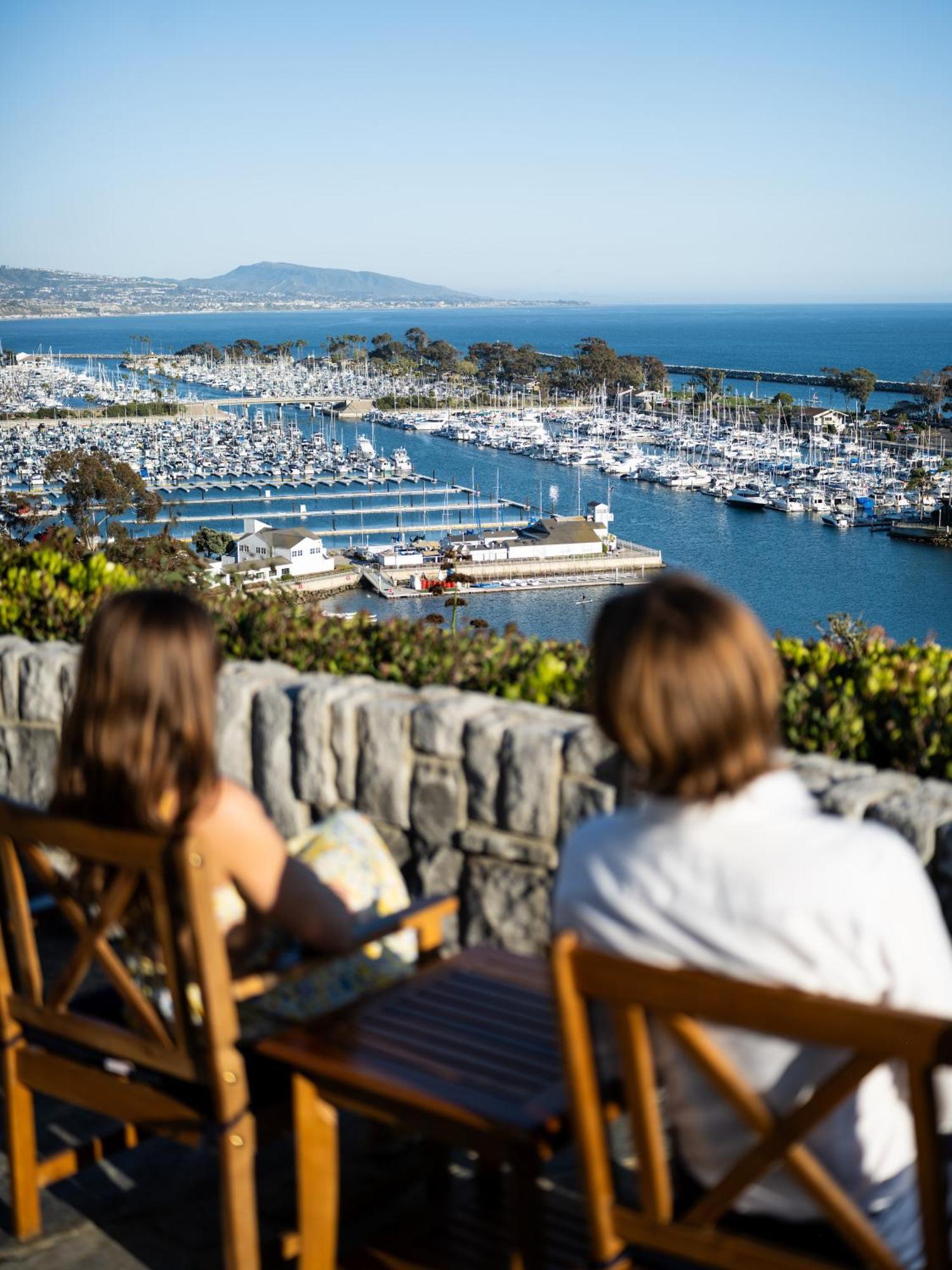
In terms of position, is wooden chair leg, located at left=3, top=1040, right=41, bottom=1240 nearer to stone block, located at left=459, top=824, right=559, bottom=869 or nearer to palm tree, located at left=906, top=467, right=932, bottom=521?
stone block, located at left=459, top=824, right=559, bottom=869

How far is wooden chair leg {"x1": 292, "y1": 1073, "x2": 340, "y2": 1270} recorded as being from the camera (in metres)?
1.63

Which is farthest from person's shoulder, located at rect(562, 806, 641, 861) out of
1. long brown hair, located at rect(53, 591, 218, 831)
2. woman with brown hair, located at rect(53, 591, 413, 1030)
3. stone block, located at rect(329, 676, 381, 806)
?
stone block, located at rect(329, 676, 381, 806)

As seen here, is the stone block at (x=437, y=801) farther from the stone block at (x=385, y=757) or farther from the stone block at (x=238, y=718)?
the stone block at (x=238, y=718)

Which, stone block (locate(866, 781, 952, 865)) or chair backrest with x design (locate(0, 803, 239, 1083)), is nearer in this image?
chair backrest with x design (locate(0, 803, 239, 1083))

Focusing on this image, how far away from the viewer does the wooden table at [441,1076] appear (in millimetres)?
1420

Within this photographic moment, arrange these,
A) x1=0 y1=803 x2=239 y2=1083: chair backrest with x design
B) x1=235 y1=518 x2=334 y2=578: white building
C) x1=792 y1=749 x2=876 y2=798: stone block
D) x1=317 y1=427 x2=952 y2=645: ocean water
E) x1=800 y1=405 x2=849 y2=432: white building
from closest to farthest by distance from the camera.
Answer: x1=0 y1=803 x2=239 y2=1083: chair backrest with x design
x1=792 y1=749 x2=876 y2=798: stone block
x1=317 y1=427 x2=952 y2=645: ocean water
x1=235 y1=518 x2=334 y2=578: white building
x1=800 y1=405 x2=849 y2=432: white building

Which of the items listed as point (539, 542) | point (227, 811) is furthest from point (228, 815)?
point (539, 542)

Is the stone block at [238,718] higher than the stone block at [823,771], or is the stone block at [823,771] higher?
the stone block at [823,771]

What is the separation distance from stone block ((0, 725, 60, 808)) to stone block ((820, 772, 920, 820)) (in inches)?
86.7

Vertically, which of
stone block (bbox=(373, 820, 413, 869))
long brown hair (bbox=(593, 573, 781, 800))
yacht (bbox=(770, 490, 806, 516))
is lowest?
yacht (bbox=(770, 490, 806, 516))

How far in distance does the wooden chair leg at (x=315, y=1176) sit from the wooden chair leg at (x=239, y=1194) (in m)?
0.06

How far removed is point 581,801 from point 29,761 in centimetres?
182

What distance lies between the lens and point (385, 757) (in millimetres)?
2959

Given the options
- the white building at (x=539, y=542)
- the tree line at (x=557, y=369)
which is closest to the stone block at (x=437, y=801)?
the white building at (x=539, y=542)
